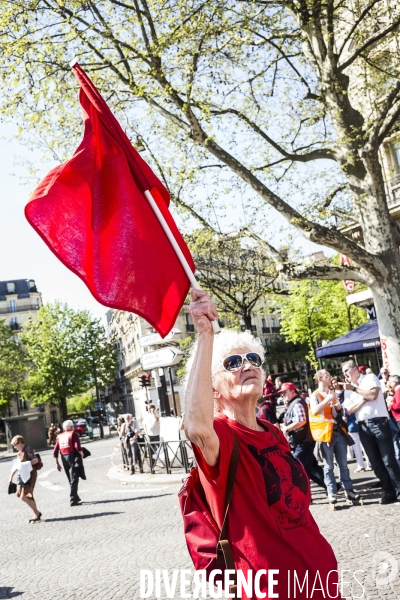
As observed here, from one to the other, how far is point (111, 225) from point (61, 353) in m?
52.3

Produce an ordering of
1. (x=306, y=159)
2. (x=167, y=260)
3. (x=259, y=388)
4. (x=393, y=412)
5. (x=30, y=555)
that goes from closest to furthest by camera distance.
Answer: (x=259, y=388)
(x=167, y=260)
(x=30, y=555)
(x=393, y=412)
(x=306, y=159)

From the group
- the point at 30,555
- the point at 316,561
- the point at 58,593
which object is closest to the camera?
the point at 316,561

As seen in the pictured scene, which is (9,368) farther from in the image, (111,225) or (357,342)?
(111,225)

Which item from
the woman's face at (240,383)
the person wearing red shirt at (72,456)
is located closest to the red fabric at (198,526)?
the woman's face at (240,383)

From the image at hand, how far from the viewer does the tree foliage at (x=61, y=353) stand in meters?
53.8

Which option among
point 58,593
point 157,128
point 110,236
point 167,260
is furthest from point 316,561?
point 157,128

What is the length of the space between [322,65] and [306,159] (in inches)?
76.6

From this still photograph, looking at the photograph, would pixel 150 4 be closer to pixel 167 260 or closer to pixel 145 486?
pixel 145 486

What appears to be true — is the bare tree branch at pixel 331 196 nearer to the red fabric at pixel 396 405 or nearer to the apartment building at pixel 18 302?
the red fabric at pixel 396 405

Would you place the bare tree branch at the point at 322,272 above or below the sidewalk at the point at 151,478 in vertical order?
above

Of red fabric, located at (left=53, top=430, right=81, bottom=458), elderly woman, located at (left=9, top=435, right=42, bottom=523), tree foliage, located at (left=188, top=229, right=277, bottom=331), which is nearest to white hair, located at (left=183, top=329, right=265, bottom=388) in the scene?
elderly woman, located at (left=9, top=435, right=42, bottom=523)

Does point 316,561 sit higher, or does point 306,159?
point 306,159

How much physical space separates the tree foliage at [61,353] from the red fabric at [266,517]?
5267 cm

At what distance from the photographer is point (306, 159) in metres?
13.9
